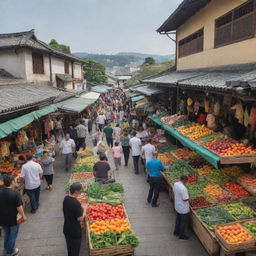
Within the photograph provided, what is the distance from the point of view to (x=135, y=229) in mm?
7137

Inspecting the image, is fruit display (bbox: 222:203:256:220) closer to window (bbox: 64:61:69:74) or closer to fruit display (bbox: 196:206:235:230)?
fruit display (bbox: 196:206:235:230)

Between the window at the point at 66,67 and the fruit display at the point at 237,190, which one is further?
the window at the point at 66,67

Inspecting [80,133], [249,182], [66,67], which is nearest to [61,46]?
[66,67]

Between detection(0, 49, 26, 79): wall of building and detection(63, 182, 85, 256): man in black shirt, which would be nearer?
detection(63, 182, 85, 256): man in black shirt

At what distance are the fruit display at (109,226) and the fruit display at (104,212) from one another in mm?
228

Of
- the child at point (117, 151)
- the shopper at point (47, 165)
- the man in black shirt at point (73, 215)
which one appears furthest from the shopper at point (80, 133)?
the man in black shirt at point (73, 215)

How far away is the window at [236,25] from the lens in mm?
7953

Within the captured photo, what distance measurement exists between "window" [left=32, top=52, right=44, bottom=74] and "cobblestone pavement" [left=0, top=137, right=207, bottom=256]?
10.8m

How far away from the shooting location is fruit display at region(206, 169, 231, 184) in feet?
26.1

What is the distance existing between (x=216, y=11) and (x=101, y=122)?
11496 mm

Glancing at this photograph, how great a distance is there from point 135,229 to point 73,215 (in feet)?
9.20

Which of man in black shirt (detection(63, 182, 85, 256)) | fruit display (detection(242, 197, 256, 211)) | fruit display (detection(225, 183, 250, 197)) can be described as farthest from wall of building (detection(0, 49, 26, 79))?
fruit display (detection(242, 197, 256, 211))

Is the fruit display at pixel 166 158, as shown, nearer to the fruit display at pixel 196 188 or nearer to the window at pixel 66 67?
the fruit display at pixel 196 188

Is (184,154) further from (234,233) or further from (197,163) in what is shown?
(234,233)
